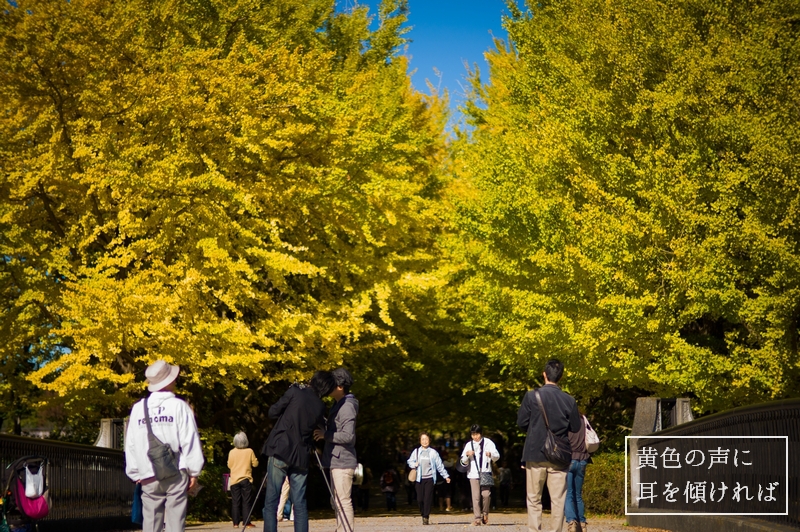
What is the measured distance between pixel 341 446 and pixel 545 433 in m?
2.00

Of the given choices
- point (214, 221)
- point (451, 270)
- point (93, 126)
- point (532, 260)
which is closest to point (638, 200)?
point (532, 260)

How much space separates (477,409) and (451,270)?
885 centimetres

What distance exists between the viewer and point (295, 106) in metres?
20.5

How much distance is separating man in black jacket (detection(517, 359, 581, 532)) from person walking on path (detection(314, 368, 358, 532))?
1671mm

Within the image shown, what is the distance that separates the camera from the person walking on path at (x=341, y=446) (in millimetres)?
10156

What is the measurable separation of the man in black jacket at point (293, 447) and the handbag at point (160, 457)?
2649 mm

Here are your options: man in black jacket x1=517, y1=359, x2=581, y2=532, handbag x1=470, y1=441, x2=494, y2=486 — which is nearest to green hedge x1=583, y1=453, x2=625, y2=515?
handbag x1=470, y1=441, x2=494, y2=486

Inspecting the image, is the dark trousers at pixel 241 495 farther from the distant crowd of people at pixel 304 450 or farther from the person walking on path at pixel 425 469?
the person walking on path at pixel 425 469

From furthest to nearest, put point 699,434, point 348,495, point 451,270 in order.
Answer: point 451,270 → point 699,434 → point 348,495

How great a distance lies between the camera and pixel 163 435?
7129mm

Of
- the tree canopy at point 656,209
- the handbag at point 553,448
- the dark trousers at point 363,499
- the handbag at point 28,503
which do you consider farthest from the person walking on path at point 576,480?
the dark trousers at point 363,499

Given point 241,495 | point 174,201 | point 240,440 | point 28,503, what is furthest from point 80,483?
point 28,503

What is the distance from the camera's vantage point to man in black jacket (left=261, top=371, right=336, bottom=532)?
385 inches

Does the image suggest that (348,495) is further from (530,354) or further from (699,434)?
(530,354)
